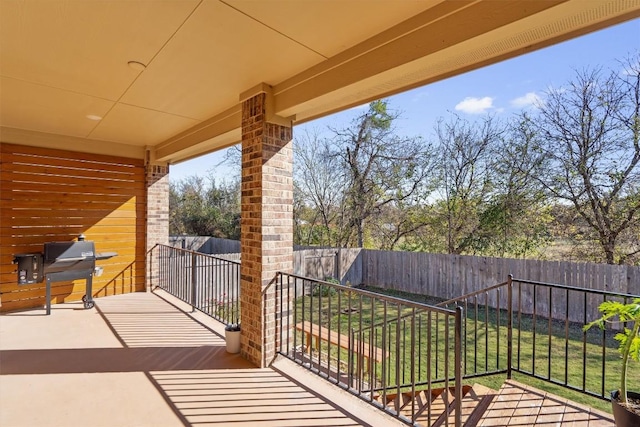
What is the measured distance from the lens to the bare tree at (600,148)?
19.1 feet

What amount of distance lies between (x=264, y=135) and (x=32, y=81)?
6.69 ft

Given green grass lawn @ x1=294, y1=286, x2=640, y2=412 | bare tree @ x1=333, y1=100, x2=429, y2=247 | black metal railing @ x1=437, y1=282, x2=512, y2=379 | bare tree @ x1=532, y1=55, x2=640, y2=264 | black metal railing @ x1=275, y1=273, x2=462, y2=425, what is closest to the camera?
black metal railing @ x1=275, y1=273, x2=462, y2=425

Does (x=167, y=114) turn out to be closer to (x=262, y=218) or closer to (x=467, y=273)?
(x=262, y=218)

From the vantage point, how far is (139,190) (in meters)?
5.75

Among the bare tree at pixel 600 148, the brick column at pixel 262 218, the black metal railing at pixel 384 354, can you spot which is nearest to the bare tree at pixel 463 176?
the bare tree at pixel 600 148

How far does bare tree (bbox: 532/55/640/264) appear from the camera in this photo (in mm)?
5820

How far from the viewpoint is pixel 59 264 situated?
4.46m

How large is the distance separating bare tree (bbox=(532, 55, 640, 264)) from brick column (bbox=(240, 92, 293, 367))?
6243 mm

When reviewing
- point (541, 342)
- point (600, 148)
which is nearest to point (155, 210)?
point (541, 342)

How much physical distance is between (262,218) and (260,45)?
1375 millimetres

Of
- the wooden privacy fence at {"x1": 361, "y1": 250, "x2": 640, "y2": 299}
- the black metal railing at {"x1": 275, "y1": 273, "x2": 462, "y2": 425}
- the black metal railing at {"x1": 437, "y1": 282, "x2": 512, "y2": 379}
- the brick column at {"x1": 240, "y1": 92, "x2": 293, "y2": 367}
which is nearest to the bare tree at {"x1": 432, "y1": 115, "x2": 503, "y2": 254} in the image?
the wooden privacy fence at {"x1": 361, "y1": 250, "x2": 640, "y2": 299}

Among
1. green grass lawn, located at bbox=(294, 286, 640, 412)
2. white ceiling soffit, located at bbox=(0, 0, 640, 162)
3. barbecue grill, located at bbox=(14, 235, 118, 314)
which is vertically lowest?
green grass lawn, located at bbox=(294, 286, 640, 412)

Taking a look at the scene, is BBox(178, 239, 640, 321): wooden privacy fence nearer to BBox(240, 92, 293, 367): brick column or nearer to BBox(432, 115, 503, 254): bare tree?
BBox(432, 115, 503, 254): bare tree

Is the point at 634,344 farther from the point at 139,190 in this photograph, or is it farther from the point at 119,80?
the point at 139,190
